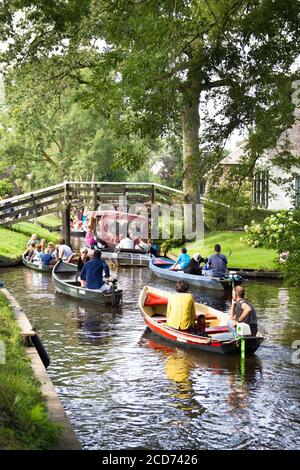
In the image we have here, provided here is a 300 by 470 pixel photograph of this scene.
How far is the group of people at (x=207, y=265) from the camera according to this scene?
28.3m

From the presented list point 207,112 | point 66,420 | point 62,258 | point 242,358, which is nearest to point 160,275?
point 62,258

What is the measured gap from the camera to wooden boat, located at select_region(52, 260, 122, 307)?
23.9 metres

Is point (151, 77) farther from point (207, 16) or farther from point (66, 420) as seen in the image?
point (66, 420)

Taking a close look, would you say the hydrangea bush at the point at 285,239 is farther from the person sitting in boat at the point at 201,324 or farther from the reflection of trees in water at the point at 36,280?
the reflection of trees in water at the point at 36,280

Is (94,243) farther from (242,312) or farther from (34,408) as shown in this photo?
(34,408)

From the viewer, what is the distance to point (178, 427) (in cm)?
1245

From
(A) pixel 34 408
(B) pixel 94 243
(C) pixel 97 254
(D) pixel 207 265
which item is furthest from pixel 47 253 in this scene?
(A) pixel 34 408

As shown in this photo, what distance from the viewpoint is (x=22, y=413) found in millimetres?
9141

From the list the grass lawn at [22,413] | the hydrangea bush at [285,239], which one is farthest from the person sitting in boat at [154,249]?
the grass lawn at [22,413]

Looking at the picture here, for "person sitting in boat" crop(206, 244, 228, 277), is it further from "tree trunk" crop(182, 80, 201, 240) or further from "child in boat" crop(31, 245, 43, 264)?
"child in boat" crop(31, 245, 43, 264)

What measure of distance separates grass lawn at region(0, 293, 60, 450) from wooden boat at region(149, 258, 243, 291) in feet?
51.6

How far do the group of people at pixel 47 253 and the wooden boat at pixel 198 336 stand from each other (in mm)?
12753

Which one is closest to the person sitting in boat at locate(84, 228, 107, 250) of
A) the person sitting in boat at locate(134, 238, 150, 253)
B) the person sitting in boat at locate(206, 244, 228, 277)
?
the person sitting in boat at locate(134, 238, 150, 253)
